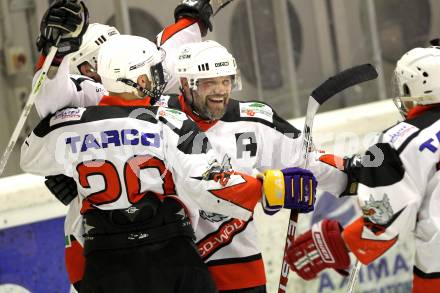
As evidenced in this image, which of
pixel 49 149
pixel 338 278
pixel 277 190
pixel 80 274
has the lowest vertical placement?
pixel 338 278

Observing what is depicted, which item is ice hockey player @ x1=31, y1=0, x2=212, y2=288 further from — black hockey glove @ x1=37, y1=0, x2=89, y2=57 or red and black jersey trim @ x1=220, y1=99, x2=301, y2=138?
red and black jersey trim @ x1=220, y1=99, x2=301, y2=138

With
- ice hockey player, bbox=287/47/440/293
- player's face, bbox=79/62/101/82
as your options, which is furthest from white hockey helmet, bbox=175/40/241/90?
ice hockey player, bbox=287/47/440/293

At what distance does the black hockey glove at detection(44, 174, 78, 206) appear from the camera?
3.36 meters

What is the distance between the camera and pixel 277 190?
305cm

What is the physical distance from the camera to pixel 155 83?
10.5ft

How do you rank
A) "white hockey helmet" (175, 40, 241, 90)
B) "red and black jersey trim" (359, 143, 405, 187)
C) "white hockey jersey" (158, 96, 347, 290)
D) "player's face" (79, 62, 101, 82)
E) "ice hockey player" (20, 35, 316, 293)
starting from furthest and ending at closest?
"player's face" (79, 62, 101, 82) → "white hockey jersey" (158, 96, 347, 290) → "white hockey helmet" (175, 40, 241, 90) → "ice hockey player" (20, 35, 316, 293) → "red and black jersey trim" (359, 143, 405, 187)

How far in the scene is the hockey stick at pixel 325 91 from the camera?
336 centimetres

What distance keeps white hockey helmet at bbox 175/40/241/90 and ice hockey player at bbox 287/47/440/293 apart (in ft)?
1.77

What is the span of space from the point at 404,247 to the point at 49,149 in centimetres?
210

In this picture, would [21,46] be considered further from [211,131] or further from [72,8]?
[72,8]

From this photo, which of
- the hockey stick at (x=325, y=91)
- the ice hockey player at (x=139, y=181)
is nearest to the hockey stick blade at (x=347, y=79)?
the hockey stick at (x=325, y=91)

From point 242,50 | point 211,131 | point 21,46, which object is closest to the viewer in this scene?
point 211,131

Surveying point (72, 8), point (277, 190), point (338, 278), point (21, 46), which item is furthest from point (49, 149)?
point (338, 278)

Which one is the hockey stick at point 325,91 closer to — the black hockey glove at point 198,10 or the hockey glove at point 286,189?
the hockey glove at point 286,189
